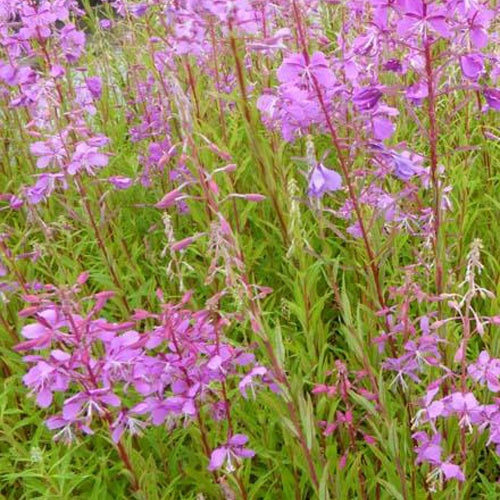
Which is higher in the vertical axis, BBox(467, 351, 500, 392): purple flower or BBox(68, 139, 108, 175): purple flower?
BBox(68, 139, 108, 175): purple flower

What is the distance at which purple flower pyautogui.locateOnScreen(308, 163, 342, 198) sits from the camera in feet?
6.95

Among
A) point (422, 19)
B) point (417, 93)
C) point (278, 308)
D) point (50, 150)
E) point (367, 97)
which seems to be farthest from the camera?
point (278, 308)

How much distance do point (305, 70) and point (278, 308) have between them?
1473 mm

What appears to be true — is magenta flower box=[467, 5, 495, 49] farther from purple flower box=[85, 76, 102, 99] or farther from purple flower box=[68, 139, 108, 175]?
purple flower box=[85, 76, 102, 99]

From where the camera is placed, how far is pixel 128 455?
2.14 meters

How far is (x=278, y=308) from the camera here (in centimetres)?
333

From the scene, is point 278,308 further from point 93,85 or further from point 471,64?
point 93,85

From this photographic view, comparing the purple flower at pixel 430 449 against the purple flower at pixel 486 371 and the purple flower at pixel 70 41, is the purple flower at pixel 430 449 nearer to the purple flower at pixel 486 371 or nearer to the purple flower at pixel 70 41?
the purple flower at pixel 486 371

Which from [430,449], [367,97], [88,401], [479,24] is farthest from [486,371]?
[88,401]

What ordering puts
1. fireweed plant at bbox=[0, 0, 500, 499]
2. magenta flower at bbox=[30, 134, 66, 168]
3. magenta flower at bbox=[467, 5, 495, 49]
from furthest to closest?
magenta flower at bbox=[30, 134, 66, 168], magenta flower at bbox=[467, 5, 495, 49], fireweed plant at bbox=[0, 0, 500, 499]

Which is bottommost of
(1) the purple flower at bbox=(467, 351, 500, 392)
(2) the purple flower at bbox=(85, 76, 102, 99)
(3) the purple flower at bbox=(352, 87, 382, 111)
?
(1) the purple flower at bbox=(467, 351, 500, 392)

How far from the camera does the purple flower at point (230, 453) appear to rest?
2084 mm

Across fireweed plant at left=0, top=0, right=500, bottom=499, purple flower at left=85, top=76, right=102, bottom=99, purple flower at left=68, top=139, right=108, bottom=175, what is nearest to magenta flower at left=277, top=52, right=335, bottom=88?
fireweed plant at left=0, top=0, right=500, bottom=499

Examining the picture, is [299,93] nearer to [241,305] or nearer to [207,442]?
[241,305]
